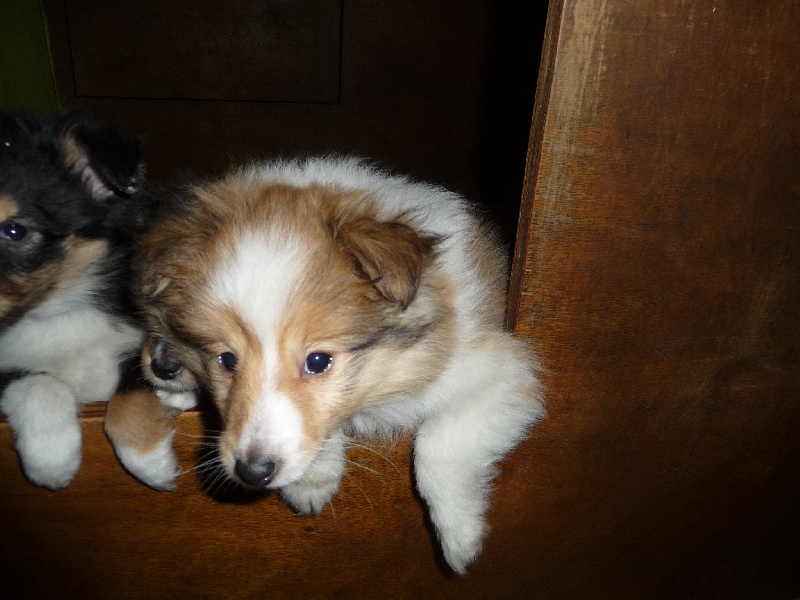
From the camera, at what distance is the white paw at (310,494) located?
194 cm

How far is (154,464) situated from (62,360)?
0.68m

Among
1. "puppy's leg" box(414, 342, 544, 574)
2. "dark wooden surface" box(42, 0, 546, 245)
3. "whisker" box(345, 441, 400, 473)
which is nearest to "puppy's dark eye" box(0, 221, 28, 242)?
"whisker" box(345, 441, 400, 473)

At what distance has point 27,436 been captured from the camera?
1832 mm

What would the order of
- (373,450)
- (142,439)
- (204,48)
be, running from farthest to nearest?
(204,48), (373,450), (142,439)

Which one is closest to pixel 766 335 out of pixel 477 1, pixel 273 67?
pixel 477 1

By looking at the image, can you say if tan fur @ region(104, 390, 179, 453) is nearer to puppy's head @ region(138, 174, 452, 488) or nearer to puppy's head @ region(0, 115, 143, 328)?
puppy's head @ region(138, 174, 452, 488)

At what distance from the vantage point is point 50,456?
1.77 metres

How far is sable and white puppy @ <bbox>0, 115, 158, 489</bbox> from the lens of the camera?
6.62ft

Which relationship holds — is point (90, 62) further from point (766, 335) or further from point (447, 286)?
point (766, 335)

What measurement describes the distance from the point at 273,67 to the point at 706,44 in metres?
4.02

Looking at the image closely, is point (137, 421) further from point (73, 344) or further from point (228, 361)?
point (73, 344)

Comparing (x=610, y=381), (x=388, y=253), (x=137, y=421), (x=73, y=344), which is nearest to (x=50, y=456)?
(x=137, y=421)

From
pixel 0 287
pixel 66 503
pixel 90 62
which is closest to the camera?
pixel 66 503

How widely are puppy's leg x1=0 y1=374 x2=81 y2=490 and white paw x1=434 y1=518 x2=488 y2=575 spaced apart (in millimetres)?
1155
